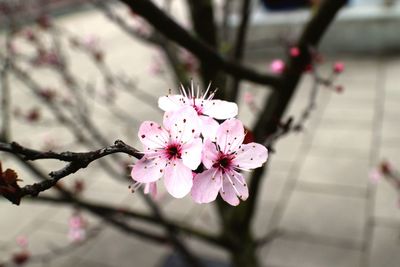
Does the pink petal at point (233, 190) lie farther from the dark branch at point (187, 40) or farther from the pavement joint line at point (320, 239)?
the pavement joint line at point (320, 239)

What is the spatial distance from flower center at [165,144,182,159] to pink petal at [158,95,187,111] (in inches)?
3.1

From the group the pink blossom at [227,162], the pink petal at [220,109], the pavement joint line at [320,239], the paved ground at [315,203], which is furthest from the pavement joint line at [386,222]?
the pink petal at [220,109]

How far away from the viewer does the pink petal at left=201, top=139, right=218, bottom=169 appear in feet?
2.51

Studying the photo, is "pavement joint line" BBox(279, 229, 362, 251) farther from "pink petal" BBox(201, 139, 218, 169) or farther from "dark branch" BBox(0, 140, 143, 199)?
"dark branch" BBox(0, 140, 143, 199)

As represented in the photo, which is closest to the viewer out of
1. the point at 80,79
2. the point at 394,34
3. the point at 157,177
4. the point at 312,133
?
the point at 157,177

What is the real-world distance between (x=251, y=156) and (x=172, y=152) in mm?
164

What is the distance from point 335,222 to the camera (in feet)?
10.9

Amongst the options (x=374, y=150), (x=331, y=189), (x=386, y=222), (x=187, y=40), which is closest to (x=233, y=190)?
(x=187, y=40)

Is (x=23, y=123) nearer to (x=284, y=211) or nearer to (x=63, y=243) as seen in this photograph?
(x=63, y=243)

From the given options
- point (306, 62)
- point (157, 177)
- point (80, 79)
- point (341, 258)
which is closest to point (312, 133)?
point (341, 258)

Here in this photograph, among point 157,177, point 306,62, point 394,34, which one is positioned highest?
point 157,177

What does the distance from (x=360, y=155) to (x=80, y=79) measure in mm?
5319

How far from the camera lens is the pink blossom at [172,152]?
2.44 ft

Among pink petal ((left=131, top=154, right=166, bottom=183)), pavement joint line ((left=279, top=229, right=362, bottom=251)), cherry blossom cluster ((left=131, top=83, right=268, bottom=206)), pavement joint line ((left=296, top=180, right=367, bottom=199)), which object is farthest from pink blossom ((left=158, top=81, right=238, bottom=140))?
pavement joint line ((left=296, top=180, right=367, bottom=199))
